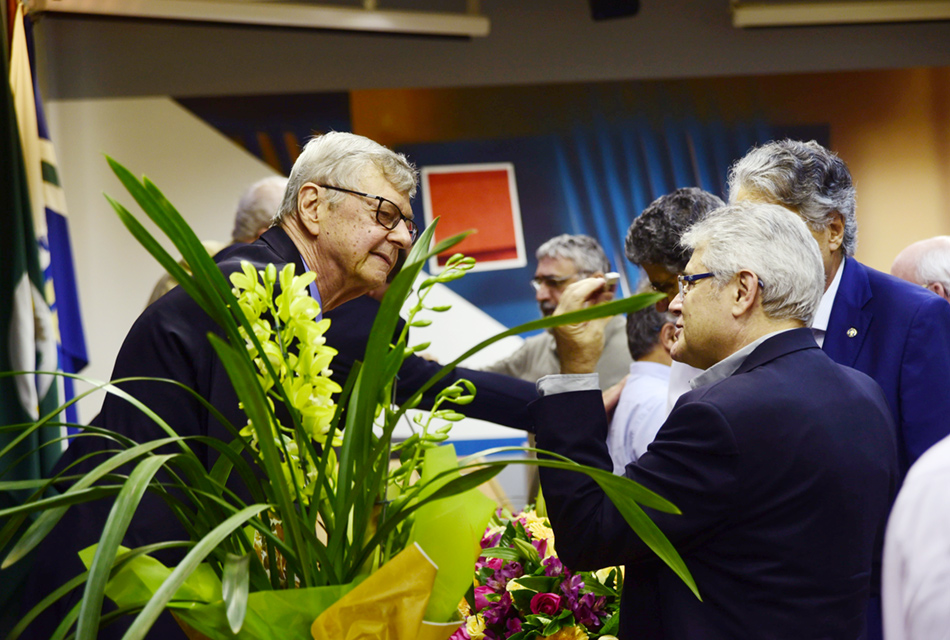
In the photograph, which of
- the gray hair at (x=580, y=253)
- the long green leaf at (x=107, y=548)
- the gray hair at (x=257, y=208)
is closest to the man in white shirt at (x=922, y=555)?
the long green leaf at (x=107, y=548)

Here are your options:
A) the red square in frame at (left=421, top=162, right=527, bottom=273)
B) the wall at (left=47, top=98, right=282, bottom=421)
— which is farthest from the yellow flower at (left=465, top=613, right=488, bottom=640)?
the wall at (left=47, top=98, right=282, bottom=421)

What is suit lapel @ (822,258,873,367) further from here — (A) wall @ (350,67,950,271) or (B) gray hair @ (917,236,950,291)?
(A) wall @ (350,67,950,271)

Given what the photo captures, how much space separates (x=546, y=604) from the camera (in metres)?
1.38

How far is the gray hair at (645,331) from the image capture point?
2.44m

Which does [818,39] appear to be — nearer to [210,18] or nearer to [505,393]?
[210,18]

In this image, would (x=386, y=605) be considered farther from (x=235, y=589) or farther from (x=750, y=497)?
(x=750, y=497)

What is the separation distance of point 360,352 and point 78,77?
134 inches

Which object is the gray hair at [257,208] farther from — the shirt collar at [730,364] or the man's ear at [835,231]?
the shirt collar at [730,364]

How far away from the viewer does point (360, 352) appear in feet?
6.86

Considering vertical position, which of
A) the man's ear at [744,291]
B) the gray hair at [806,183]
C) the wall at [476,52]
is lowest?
the man's ear at [744,291]

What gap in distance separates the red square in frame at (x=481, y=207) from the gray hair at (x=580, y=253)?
113cm

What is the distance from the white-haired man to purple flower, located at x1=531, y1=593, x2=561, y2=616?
53 cm

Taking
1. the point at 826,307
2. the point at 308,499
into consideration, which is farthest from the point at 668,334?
the point at 308,499

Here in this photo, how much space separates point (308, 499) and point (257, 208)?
97.1 inches
